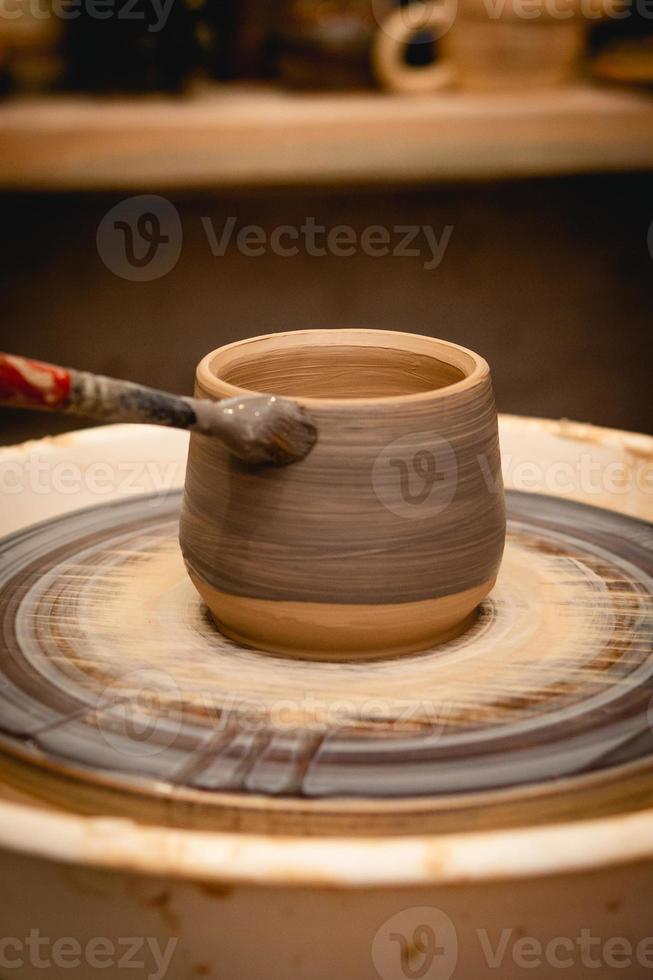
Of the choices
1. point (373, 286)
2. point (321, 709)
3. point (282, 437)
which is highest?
point (282, 437)

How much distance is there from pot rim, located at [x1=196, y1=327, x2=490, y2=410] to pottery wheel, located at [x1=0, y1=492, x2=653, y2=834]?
145 millimetres

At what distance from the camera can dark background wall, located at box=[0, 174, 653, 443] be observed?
74.1 inches

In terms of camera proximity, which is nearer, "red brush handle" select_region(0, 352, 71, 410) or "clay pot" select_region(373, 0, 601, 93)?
"red brush handle" select_region(0, 352, 71, 410)

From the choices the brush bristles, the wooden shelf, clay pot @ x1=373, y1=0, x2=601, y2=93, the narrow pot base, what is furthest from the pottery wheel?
clay pot @ x1=373, y1=0, x2=601, y2=93

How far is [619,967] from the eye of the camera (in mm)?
451

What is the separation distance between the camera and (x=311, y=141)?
1544 mm

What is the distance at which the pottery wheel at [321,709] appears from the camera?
1.57 ft

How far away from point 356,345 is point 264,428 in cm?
20

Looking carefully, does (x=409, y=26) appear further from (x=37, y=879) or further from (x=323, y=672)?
(x=37, y=879)

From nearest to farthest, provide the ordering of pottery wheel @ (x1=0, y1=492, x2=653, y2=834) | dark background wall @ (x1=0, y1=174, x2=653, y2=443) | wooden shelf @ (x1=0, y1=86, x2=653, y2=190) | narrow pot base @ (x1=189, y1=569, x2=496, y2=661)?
pottery wheel @ (x1=0, y1=492, x2=653, y2=834), narrow pot base @ (x1=189, y1=569, x2=496, y2=661), wooden shelf @ (x1=0, y1=86, x2=653, y2=190), dark background wall @ (x1=0, y1=174, x2=653, y2=443)

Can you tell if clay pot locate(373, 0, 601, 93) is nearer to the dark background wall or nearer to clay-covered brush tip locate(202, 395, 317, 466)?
the dark background wall

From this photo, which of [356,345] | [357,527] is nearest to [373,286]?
[356,345]

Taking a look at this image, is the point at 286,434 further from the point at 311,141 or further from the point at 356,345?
the point at 311,141

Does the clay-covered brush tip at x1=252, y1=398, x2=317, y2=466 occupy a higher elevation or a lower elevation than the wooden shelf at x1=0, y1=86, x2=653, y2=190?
higher
